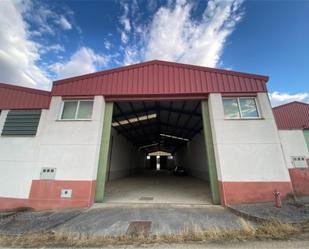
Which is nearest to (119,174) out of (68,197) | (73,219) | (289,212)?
(68,197)

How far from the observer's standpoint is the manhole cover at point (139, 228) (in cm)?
377

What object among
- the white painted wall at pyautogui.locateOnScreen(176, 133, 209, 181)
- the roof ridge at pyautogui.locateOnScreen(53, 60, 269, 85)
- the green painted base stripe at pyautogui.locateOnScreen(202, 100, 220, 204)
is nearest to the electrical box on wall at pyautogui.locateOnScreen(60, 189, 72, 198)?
the roof ridge at pyautogui.locateOnScreen(53, 60, 269, 85)

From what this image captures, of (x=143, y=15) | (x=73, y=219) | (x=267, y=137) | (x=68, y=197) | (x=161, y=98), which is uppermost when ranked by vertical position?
(x=143, y=15)

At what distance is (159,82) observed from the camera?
23.4 feet

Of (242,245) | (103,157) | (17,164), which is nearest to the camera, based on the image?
(242,245)

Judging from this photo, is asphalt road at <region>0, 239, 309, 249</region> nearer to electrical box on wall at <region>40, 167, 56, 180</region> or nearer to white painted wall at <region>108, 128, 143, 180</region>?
electrical box on wall at <region>40, 167, 56, 180</region>

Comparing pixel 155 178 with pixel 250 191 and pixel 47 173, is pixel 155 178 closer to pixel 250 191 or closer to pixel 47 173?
pixel 250 191

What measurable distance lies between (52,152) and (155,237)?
533cm

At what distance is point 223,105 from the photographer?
688cm

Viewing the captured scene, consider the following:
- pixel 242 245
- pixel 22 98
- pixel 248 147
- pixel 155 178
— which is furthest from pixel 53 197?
pixel 155 178

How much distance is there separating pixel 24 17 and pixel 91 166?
8.00 meters

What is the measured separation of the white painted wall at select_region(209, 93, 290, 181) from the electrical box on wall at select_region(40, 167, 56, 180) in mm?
6674

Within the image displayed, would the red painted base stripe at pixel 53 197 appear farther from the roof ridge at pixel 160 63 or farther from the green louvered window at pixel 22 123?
the roof ridge at pixel 160 63

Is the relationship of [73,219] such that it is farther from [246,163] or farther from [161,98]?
[246,163]
